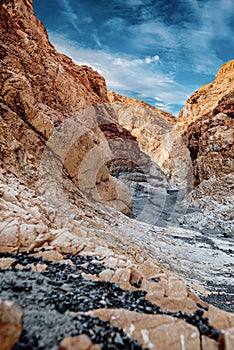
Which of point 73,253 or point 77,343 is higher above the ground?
point 77,343

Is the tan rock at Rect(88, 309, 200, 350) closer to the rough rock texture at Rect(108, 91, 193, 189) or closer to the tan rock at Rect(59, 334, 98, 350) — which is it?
the tan rock at Rect(59, 334, 98, 350)

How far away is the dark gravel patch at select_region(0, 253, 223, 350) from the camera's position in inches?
99.5

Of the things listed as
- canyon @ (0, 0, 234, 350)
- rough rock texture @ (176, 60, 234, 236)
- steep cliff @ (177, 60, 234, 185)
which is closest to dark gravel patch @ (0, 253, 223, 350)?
canyon @ (0, 0, 234, 350)

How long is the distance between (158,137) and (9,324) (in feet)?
225

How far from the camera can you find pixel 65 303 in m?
3.13

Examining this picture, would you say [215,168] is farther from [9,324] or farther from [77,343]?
[9,324]

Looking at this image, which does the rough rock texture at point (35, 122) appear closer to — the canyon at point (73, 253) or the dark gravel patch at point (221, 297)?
the canyon at point (73, 253)

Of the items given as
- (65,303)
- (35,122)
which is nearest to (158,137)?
(35,122)

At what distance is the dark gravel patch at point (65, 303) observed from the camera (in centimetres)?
253

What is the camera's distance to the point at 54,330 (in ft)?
8.32

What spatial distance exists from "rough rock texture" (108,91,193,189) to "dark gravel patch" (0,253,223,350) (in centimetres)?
3800

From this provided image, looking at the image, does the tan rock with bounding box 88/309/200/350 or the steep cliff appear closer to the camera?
the tan rock with bounding box 88/309/200/350

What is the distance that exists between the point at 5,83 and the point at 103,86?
3599cm

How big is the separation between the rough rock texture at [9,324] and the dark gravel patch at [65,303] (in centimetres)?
8
